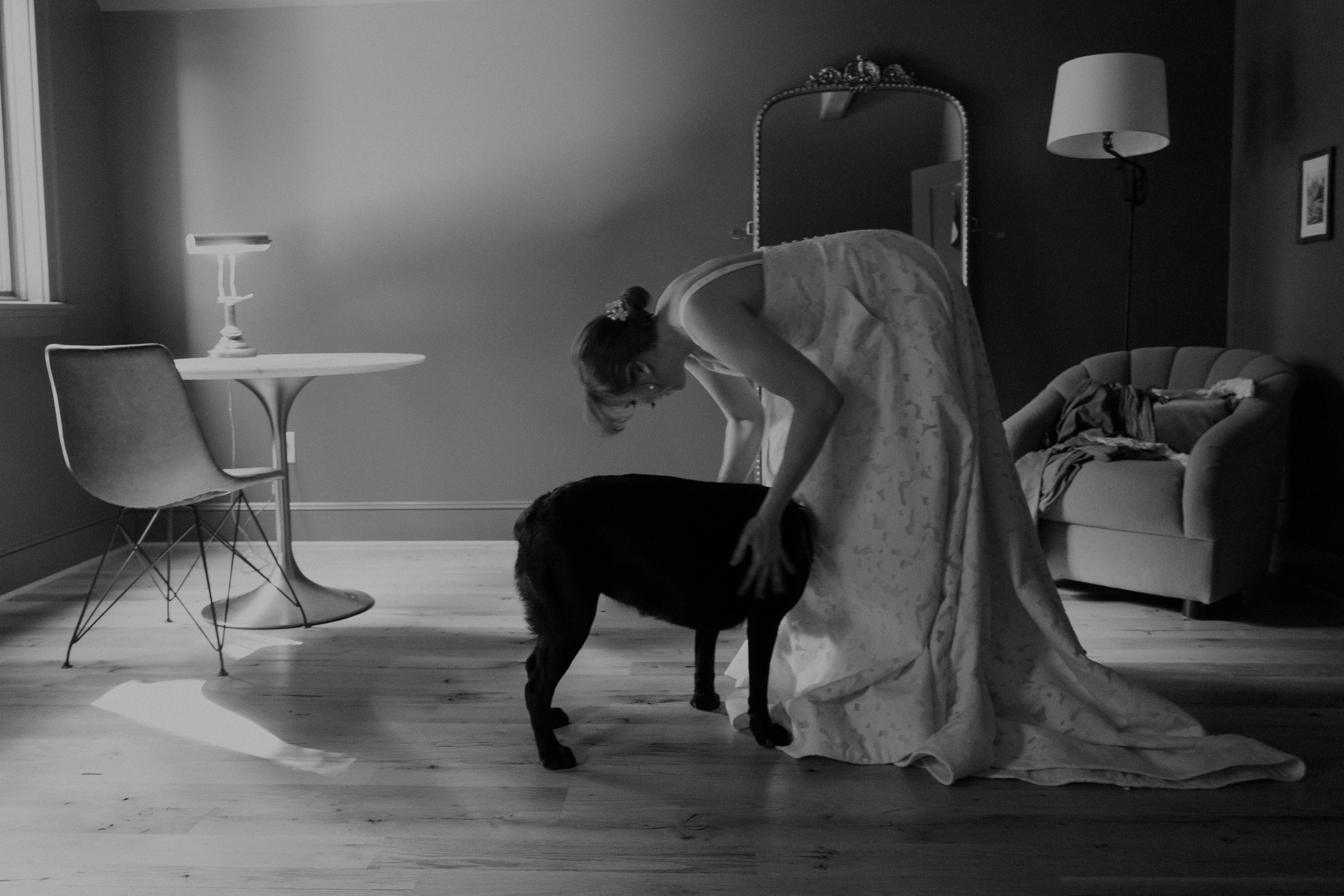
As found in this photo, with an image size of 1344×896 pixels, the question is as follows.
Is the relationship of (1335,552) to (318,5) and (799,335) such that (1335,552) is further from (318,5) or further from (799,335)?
(318,5)

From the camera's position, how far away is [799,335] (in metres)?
2.23

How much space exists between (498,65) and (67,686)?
2767 millimetres

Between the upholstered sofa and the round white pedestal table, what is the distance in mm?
2122

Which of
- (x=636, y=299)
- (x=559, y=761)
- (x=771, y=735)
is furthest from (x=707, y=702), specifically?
(x=636, y=299)

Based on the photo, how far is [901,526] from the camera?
86.4 inches

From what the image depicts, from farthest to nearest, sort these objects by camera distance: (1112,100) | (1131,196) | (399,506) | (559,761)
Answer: (399,506)
(1131,196)
(1112,100)
(559,761)

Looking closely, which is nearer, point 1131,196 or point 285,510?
point 285,510

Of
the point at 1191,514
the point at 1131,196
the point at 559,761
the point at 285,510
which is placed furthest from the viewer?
the point at 1131,196

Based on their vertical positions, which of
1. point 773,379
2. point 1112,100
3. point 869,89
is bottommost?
point 773,379

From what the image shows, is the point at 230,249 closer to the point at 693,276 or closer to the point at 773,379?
the point at 693,276

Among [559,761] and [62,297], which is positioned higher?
[62,297]

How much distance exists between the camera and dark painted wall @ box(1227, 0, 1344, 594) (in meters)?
3.56

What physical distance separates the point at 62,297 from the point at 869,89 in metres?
3.13

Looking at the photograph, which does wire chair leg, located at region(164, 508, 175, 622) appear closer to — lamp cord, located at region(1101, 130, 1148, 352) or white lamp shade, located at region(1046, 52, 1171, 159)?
white lamp shade, located at region(1046, 52, 1171, 159)
